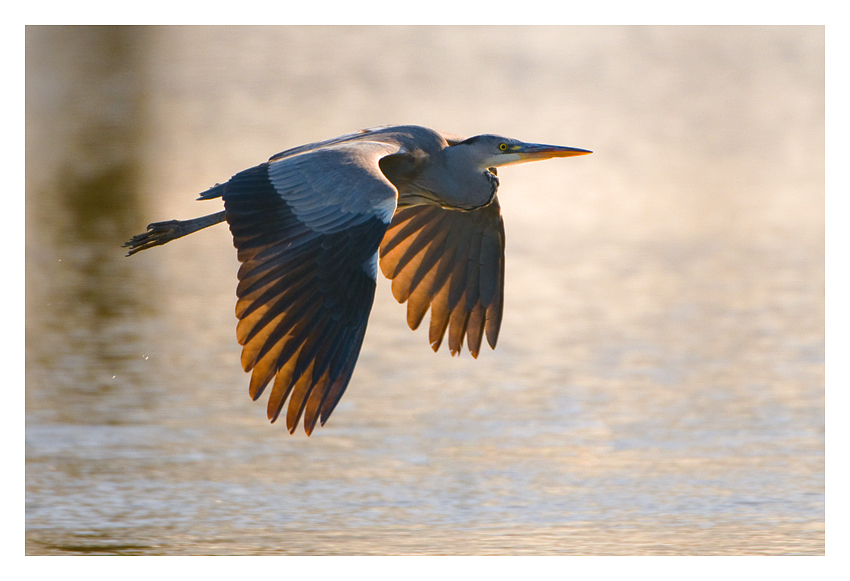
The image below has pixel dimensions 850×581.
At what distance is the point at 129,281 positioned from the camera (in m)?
10.9

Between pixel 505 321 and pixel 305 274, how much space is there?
5.02 meters

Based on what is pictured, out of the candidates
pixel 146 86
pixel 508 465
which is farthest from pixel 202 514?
pixel 146 86

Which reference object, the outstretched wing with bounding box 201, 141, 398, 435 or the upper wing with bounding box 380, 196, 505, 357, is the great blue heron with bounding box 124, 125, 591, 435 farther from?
the upper wing with bounding box 380, 196, 505, 357

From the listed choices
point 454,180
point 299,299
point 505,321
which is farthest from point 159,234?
point 505,321

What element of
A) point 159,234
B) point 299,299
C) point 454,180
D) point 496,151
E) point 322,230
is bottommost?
point 299,299

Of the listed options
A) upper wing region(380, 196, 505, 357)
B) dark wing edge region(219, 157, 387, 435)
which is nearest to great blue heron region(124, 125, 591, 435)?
dark wing edge region(219, 157, 387, 435)

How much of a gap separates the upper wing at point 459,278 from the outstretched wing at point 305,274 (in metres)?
1.34

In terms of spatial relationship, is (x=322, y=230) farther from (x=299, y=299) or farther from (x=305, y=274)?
(x=299, y=299)

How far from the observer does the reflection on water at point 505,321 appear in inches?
251

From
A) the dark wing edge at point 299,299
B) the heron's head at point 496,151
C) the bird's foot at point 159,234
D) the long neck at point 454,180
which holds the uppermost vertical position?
the heron's head at point 496,151

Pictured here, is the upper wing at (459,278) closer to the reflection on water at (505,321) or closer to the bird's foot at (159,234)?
the reflection on water at (505,321)

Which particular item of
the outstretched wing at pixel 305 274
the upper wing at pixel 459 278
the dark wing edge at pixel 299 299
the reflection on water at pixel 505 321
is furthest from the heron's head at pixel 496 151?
the reflection on water at pixel 505 321

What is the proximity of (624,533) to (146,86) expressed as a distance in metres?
12.4

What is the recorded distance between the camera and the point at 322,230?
5.00 m
